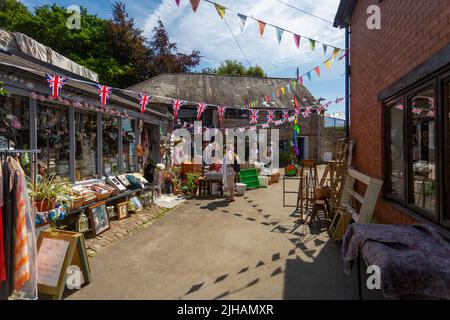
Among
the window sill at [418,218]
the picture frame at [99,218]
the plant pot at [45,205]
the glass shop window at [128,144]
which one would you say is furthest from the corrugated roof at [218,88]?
the window sill at [418,218]

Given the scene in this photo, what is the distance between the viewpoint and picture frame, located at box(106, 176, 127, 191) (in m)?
6.77

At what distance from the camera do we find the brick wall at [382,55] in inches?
121

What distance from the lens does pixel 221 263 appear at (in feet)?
13.9

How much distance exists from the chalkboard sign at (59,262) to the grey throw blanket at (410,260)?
11.1ft

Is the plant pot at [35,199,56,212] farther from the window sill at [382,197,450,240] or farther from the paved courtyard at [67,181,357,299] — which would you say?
the window sill at [382,197,450,240]

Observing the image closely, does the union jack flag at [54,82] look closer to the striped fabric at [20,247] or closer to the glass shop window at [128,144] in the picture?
the striped fabric at [20,247]

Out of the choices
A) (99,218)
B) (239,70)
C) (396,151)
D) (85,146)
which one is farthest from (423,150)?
(239,70)

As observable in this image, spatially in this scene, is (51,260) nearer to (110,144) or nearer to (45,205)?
(45,205)

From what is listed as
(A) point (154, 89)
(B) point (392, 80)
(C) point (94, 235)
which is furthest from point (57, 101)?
(A) point (154, 89)

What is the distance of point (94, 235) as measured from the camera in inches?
208

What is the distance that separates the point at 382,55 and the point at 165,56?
24.3 meters

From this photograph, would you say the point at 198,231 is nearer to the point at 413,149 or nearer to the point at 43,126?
the point at 43,126

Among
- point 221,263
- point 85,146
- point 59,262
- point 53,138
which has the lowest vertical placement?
point 221,263
